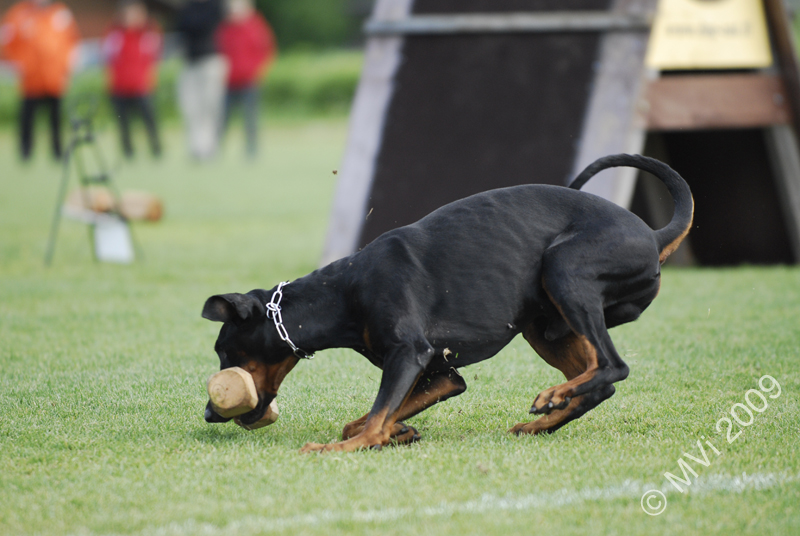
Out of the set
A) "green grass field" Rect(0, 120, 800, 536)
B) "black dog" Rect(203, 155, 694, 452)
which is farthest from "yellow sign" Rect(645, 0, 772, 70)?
"black dog" Rect(203, 155, 694, 452)

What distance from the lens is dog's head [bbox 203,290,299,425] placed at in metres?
3.59

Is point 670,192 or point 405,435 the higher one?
point 670,192

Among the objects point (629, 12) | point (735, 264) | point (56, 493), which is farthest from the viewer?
point (735, 264)

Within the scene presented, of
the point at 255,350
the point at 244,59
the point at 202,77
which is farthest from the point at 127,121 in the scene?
the point at 255,350

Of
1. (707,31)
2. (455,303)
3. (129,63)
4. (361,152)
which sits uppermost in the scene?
(707,31)

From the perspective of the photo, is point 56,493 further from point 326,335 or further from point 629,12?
point 629,12

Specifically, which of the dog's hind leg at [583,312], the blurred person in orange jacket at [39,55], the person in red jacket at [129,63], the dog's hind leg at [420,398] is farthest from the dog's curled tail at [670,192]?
the person in red jacket at [129,63]

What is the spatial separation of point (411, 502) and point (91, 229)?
690cm

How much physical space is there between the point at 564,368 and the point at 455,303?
631mm

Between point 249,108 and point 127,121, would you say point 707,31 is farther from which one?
point 127,121

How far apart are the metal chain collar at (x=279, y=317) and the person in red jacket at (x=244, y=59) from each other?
1829 centimetres

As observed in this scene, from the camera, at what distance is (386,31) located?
7.85 metres

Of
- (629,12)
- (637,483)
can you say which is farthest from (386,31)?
(637,483)

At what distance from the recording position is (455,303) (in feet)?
12.0
